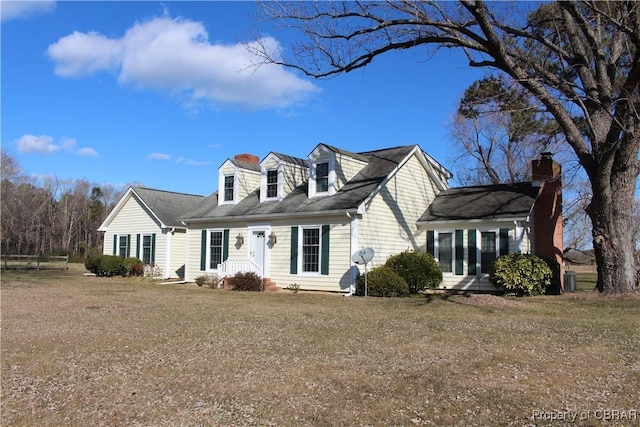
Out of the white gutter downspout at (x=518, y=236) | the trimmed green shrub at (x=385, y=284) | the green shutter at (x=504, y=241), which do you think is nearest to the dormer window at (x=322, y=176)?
the trimmed green shrub at (x=385, y=284)

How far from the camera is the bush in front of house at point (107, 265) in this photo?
85.8 feet

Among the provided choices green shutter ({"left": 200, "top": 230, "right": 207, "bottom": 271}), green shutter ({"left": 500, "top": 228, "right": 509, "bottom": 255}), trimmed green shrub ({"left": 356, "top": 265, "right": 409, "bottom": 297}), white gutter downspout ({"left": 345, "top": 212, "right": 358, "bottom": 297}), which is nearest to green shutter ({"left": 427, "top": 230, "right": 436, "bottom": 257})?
green shutter ({"left": 500, "top": 228, "right": 509, "bottom": 255})

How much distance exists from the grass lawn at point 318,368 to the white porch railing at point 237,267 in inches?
317

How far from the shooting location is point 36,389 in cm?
555

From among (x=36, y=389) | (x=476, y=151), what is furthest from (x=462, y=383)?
(x=476, y=151)

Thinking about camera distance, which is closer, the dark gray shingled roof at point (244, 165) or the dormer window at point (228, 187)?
the dark gray shingled roof at point (244, 165)

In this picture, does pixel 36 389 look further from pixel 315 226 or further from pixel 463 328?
pixel 315 226

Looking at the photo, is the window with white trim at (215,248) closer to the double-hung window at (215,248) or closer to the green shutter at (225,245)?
the double-hung window at (215,248)

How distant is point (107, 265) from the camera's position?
1029 inches

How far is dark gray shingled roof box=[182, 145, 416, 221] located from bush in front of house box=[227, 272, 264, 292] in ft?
8.34

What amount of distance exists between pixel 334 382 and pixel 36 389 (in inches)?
133

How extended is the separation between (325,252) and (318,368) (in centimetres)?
1187

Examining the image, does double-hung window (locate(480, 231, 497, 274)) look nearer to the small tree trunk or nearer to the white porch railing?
the small tree trunk

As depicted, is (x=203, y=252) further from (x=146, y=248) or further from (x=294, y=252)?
(x=146, y=248)
